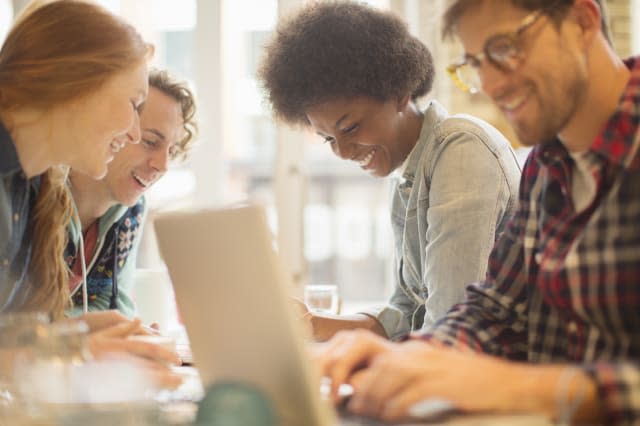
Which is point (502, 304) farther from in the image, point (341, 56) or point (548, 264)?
point (341, 56)

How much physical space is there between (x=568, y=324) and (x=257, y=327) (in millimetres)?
603

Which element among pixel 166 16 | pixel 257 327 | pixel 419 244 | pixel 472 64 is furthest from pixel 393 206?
pixel 166 16

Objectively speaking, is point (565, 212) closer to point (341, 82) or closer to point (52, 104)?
point (341, 82)

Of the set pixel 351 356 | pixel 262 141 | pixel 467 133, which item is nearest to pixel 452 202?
pixel 467 133

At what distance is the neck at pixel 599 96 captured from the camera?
50.3 inches

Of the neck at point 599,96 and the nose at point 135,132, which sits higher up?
the neck at point 599,96

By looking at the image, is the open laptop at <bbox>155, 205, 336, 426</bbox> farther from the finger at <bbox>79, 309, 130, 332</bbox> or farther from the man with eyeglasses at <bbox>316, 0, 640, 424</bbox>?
the finger at <bbox>79, 309, 130, 332</bbox>

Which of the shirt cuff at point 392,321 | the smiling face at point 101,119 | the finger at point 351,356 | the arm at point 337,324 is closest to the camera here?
the finger at point 351,356

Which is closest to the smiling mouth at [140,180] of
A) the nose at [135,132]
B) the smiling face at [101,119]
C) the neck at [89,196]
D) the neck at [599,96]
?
the neck at [89,196]

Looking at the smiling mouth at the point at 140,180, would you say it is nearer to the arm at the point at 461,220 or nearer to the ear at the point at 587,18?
the arm at the point at 461,220

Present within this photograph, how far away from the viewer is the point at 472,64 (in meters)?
1.33

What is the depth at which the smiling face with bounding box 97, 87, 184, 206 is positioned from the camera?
245cm

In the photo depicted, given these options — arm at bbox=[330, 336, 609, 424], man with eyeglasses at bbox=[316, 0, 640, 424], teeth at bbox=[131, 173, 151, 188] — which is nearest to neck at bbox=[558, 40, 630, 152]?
man with eyeglasses at bbox=[316, 0, 640, 424]

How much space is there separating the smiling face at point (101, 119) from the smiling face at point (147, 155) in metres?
0.47
